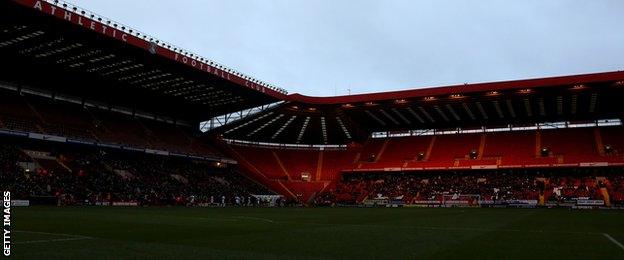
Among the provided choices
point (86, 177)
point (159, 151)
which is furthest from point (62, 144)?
point (159, 151)

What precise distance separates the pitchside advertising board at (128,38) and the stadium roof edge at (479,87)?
9.95 m

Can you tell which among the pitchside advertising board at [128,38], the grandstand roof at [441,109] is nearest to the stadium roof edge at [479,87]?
the grandstand roof at [441,109]

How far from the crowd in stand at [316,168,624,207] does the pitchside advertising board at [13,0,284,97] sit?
67.1ft

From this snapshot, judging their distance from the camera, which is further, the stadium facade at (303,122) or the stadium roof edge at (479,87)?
the stadium roof edge at (479,87)

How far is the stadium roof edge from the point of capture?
4550 centimetres

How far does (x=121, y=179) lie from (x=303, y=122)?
25216 mm

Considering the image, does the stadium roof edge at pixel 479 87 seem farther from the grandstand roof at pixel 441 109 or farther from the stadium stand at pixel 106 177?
the stadium stand at pixel 106 177

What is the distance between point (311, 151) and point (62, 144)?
37479mm

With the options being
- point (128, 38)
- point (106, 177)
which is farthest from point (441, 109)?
point (106, 177)

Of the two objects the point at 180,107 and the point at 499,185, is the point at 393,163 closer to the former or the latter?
the point at 499,185

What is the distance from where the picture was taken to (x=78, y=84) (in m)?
49.2

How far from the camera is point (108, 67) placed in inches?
1710

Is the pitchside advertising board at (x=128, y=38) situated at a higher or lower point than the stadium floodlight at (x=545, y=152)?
higher

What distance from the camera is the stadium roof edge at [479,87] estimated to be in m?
45.5
